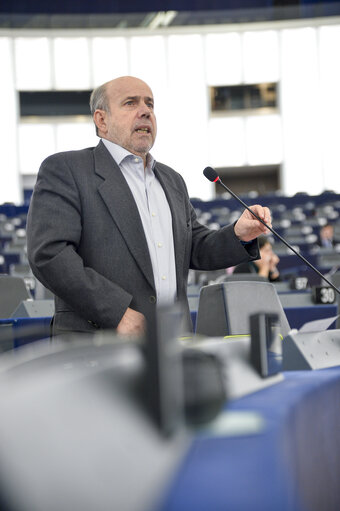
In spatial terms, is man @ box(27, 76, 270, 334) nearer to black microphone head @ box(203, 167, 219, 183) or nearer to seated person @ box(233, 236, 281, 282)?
black microphone head @ box(203, 167, 219, 183)

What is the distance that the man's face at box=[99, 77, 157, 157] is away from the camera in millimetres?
2105

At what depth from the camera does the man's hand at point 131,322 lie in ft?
5.98

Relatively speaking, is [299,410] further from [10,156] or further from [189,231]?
[10,156]

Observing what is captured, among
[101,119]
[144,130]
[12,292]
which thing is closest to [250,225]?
[144,130]

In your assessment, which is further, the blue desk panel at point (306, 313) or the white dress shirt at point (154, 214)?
the blue desk panel at point (306, 313)

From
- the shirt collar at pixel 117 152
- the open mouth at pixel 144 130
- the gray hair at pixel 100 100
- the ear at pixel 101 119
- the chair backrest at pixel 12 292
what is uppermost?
the gray hair at pixel 100 100

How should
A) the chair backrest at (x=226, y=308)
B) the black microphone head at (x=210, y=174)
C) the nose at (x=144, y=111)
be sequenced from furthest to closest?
the chair backrest at (x=226, y=308), the black microphone head at (x=210, y=174), the nose at (x=144, y=111)

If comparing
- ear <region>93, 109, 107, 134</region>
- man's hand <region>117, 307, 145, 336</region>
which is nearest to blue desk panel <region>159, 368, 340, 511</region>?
man's hand <region>117, 307, 145, 336</region>

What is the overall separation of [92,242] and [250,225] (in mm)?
435

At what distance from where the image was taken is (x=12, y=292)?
4.77 m

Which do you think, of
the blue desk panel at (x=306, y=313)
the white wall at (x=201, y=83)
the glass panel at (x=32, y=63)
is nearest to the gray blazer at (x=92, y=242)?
the blue desk panel at (x=306, y=313)

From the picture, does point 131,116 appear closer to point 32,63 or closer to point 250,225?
point 250,225

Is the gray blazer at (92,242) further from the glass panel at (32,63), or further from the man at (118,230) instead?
the glass panel at (32,63)

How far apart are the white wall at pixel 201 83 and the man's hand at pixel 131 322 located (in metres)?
18.1
